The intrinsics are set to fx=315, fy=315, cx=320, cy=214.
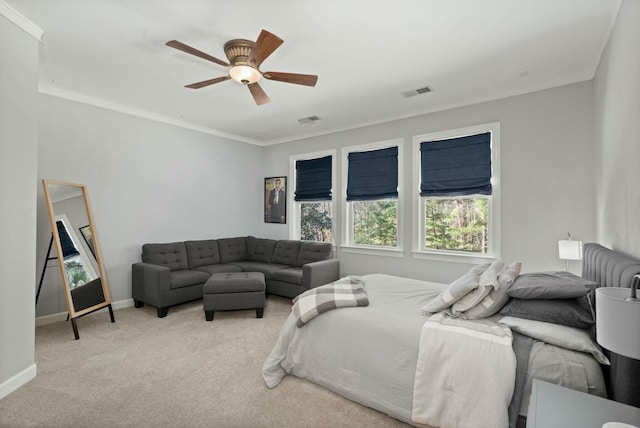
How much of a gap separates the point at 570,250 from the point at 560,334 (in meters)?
1.85

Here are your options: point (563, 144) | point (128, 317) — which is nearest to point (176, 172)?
point (128, 317)

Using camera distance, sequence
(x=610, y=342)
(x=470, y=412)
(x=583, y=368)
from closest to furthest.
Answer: (x=610, y=342) → (x=583, y=368) → (x=470, y=412)

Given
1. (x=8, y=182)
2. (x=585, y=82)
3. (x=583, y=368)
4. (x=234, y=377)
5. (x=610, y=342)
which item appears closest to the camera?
(x=610, y=342)

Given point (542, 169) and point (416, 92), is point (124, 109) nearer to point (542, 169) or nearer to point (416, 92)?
point (416, 92)

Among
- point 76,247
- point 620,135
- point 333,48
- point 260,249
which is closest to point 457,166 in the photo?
point 620,135

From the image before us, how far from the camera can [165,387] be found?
2402 millimetres

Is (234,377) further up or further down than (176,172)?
further down

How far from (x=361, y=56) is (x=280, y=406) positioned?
3.03 metres

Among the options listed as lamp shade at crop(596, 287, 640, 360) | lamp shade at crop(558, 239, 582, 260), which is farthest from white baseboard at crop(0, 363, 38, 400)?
lamp shade at crop(558, 239, 582, 260)

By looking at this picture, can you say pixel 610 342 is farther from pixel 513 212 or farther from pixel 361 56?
pixel 513 212

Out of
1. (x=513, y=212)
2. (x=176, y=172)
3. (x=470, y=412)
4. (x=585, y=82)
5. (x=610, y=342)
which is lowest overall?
(x=470, y=412)

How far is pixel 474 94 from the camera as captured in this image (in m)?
3.89

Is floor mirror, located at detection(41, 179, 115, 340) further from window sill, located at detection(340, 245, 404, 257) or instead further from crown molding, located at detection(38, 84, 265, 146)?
window sill, located at detection(340, 245, 404, 257)

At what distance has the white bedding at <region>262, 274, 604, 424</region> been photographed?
1.62 metres
